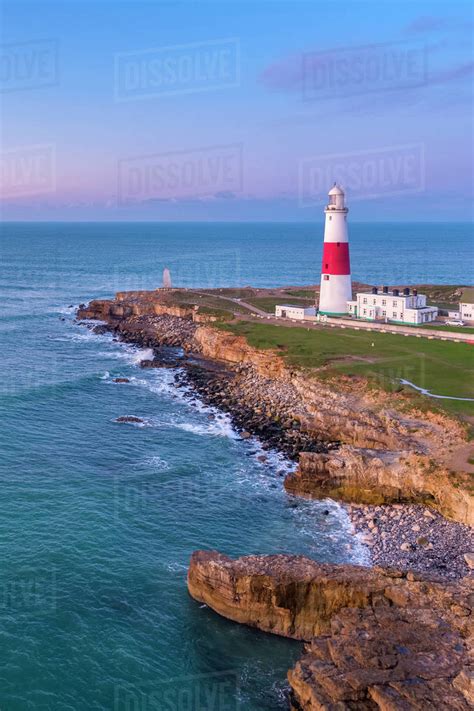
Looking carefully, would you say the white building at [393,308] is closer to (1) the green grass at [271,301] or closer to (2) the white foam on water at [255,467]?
(1) the green grass at [271,301]

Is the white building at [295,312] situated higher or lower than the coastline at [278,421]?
higher

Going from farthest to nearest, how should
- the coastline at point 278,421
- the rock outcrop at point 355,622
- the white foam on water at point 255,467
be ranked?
the white foam on water at point 255,467, the coastline at point 278,421, the rock outcrop at point 355,622

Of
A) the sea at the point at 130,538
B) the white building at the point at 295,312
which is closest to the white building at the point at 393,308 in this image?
the white building at the point at 295,312

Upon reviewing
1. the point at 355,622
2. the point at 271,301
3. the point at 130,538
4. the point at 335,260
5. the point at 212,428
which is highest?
the point at 335,260
